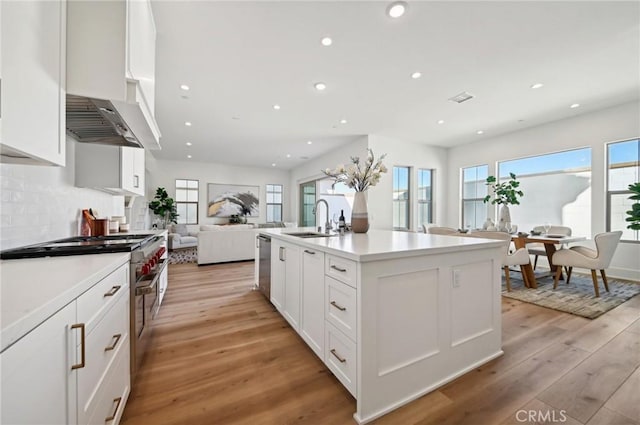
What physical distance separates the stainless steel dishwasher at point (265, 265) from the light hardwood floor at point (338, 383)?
469 mm

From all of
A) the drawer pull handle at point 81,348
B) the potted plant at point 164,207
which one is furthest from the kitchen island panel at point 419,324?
the potted plant at point 164,207

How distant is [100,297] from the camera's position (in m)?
0.98

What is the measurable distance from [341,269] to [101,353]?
1142 mm

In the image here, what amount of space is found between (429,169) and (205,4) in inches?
229

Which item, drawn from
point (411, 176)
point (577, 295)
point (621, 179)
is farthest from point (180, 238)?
point (621, 179)

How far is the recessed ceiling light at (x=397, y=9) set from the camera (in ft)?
6.41

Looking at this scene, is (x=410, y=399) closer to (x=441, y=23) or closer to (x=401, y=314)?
(x=401, y=314)

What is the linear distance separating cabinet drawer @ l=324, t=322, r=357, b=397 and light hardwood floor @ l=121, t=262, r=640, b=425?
5.4 inches

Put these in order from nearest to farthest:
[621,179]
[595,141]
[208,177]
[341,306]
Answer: [341,306], [621,179], [595,141], [208,177]

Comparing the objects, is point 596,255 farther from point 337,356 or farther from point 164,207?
point 164,207

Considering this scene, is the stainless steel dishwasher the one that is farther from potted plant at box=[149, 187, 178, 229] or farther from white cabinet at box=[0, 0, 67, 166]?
potted plant at box=[149, 187, 178, 229]

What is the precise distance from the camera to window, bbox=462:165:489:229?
5795mm

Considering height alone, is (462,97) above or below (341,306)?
above

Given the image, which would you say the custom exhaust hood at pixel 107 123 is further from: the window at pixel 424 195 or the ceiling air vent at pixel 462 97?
the window at pixel 424 195
